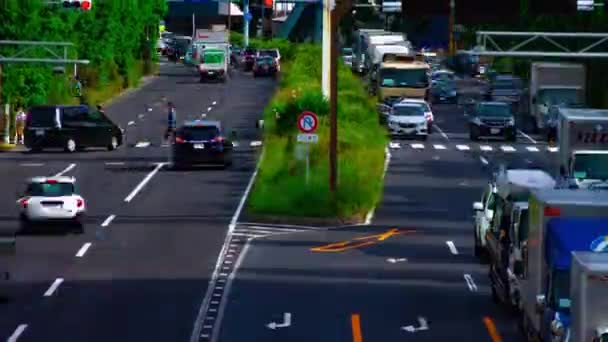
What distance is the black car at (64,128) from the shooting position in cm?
6225

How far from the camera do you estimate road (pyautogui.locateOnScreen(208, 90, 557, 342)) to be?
2597cm

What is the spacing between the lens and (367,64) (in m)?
97.2

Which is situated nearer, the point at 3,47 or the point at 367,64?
the point at 3,47

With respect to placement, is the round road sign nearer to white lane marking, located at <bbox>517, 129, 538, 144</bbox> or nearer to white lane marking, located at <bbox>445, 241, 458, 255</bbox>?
white lane marking, located at <bbox>445, 241, 458, 255</bbox>

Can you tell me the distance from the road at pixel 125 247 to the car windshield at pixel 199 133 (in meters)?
1.14

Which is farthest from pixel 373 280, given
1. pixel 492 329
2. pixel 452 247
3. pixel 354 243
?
pixel 492 329

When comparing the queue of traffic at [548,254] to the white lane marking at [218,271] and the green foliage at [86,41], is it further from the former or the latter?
the green foliage at [86,41]

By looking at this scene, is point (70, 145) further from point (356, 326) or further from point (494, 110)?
point (356, 326)

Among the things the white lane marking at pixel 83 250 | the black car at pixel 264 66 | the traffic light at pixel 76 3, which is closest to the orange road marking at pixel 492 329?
the white lane marking at pixel 83 250

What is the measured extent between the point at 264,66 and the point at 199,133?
6231 cm

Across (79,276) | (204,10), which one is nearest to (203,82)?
(204,10)

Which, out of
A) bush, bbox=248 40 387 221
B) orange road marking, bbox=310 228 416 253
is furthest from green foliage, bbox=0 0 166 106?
orange road marking, bbox=310 228 416 253

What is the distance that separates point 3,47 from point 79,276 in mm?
41553

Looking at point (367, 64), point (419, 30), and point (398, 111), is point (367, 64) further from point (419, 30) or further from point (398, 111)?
point (419, 30)
